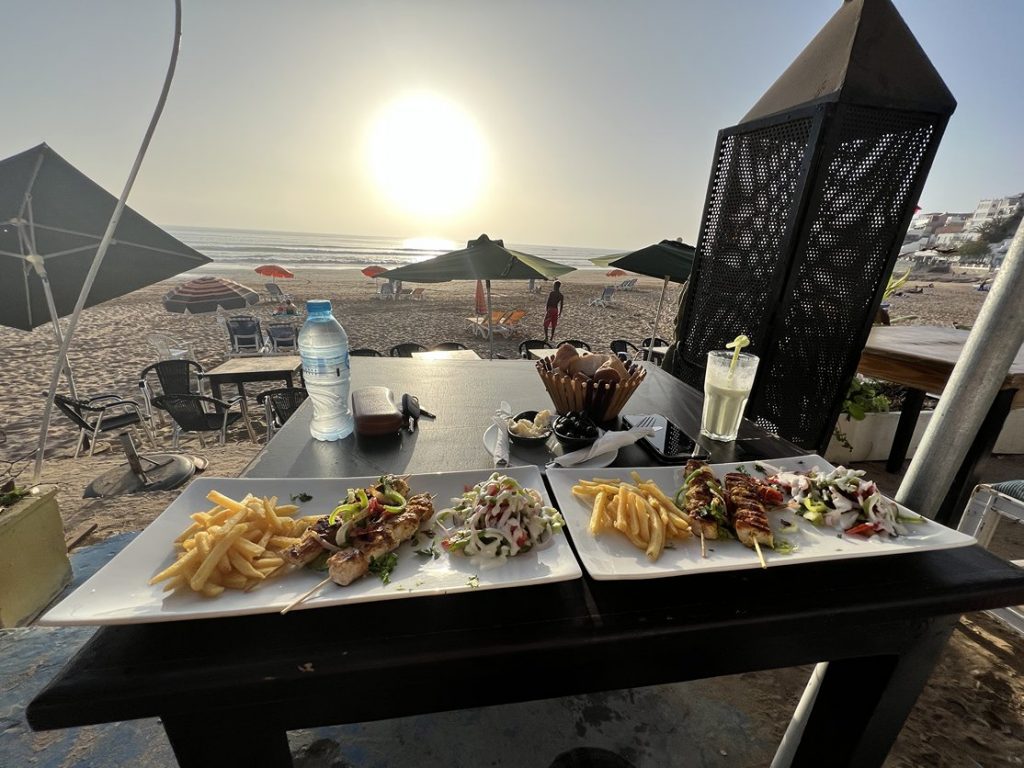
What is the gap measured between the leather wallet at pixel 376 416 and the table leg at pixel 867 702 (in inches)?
64.5

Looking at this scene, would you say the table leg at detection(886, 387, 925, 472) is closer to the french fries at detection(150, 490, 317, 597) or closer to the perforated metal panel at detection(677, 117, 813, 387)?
the perforated metal panel at detection(677, 117, 813, 387)

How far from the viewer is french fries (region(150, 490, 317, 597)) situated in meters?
0.87

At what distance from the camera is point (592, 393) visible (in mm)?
1813

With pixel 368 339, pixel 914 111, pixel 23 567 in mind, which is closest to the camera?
pixel 914 111

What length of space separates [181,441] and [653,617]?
7262 mm

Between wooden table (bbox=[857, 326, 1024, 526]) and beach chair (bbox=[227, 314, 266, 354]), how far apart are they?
10472 millimetres

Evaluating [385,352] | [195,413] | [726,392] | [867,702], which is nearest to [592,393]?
[726,392]

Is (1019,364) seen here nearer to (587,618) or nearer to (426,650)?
(587,618)

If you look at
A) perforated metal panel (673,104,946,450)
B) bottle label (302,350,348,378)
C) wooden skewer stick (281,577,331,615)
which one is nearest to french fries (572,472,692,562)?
wooden skewer stick (281,577,331,615)

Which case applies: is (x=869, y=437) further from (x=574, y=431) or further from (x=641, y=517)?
(x=641, y=517)

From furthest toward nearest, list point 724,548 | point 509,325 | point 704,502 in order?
point 509,325 < point 704,502 < point 724,548

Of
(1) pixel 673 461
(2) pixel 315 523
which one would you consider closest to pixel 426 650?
(2) pixel 315 523

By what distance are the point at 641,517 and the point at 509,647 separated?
1.51ft

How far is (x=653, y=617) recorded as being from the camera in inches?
35.4
